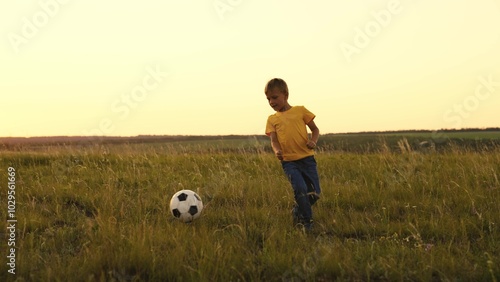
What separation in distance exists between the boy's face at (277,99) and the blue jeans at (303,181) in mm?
767

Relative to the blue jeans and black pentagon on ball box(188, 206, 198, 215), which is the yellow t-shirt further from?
black pentagon on ball box(188, 206, 198, 215)

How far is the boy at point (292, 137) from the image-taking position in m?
5.73

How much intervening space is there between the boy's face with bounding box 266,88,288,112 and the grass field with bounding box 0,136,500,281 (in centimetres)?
144

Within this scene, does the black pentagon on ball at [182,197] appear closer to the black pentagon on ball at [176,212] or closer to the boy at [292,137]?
the black pentagon on ball at [176,212]

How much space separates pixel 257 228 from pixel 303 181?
1009 millimetres

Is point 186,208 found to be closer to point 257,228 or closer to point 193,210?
point 193,210

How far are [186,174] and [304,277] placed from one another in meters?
6.04

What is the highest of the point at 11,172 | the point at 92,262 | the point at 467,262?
the point at 11,172

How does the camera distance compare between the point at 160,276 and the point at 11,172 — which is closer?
the point at 160,276

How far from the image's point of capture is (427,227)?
533cm

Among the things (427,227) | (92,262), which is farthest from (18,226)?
(427,227)

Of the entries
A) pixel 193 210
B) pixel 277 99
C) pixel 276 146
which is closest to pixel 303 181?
pixel 276 146

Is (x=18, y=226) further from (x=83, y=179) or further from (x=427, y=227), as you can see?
(x=427, y=227)

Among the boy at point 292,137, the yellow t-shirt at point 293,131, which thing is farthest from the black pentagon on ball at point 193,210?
the yellow t-shirt at point 293,131
